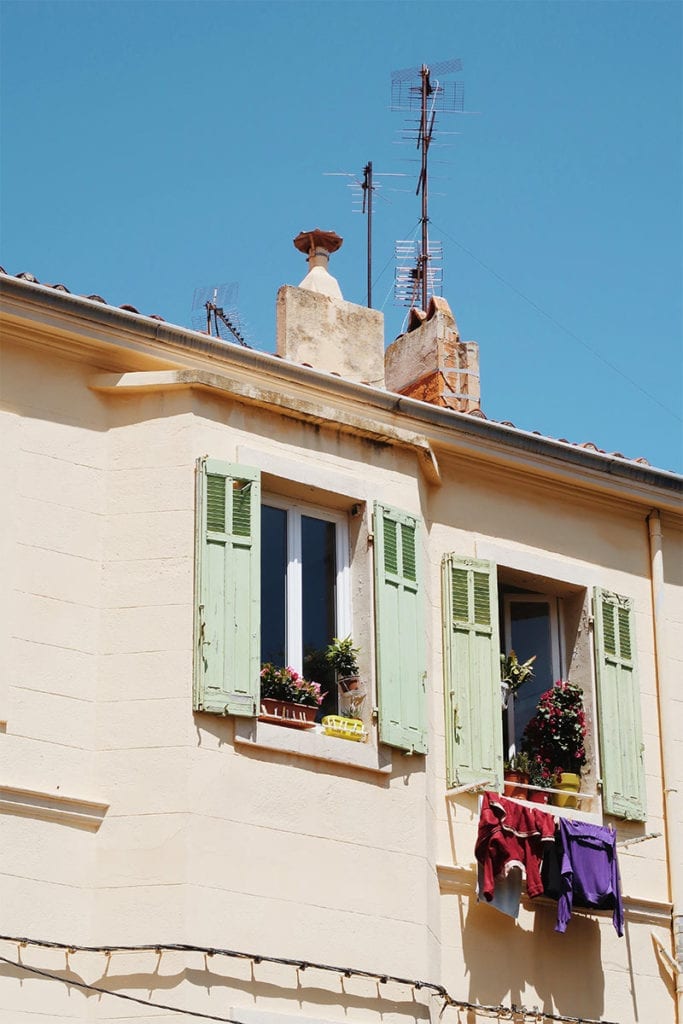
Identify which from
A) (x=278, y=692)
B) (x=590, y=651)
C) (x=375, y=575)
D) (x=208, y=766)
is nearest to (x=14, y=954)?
(x=208, y=766)

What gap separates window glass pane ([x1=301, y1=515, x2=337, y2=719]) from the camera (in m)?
15.1

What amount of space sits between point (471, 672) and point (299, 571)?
1.66 metres

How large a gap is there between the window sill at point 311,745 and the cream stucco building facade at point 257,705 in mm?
25

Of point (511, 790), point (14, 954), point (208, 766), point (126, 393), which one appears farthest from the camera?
point (511, 790)

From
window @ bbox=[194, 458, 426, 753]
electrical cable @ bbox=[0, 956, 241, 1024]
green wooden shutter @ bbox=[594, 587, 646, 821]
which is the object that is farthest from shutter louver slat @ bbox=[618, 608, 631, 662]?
electrical cable @ bbox=[0, 956, 241, 1024]

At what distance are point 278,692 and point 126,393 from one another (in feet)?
8.12

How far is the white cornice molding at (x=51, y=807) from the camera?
43.5ft

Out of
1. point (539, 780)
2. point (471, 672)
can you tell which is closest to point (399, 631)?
point (471, 672)

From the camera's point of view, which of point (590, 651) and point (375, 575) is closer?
point (375, 575)

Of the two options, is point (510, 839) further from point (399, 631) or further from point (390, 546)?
point (390, 546)

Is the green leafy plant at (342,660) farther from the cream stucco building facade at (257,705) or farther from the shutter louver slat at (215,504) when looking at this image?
the shutter louver slat at (215,504)

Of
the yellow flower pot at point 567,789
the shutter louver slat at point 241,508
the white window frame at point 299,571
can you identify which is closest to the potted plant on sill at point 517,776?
the yellow flower pot at point 567,789

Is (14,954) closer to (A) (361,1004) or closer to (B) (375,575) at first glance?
(A) (361,1004)

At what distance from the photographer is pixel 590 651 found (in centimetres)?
1673
